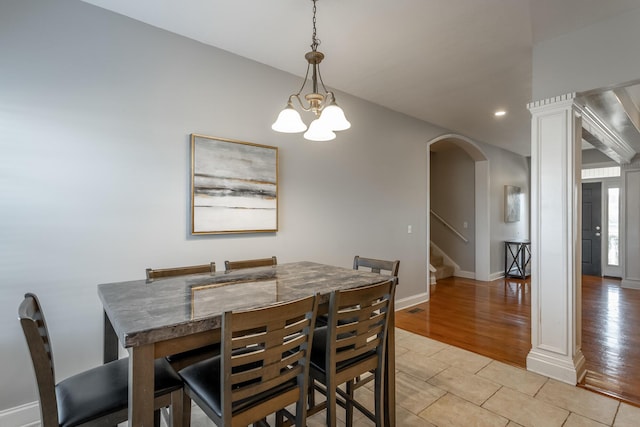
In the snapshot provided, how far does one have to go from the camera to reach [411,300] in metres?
4.55

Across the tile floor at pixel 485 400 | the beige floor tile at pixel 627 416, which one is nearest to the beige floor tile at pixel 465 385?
the tile floor at pixel 485 400

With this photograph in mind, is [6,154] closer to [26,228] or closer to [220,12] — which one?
[26,228]

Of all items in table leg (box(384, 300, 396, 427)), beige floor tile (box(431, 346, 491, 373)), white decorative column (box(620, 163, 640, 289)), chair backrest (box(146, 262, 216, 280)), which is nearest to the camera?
table leg (box(384, 300, 396, 427))

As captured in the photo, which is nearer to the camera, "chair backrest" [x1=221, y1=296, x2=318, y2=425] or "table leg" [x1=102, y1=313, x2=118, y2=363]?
"chair backrest" [x1=221, y1=296, x2=318, y2=425]

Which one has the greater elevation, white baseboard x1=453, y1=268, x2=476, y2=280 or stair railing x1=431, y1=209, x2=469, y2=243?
stair railing x1=431, y1=209, x2=469, y2=243

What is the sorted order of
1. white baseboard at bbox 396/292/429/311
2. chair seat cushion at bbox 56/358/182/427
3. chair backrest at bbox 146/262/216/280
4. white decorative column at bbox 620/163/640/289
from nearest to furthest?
chair seat cushion at bbox 56/358/182/427, chair backrest at bbox 146/262/216/280, white baseboard at bbox 396/292/429/311, white decorative column at bbox 620/163/640/289

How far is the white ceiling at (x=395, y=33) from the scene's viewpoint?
2.19 metres

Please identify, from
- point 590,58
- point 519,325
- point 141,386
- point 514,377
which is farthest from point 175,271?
point 519,325

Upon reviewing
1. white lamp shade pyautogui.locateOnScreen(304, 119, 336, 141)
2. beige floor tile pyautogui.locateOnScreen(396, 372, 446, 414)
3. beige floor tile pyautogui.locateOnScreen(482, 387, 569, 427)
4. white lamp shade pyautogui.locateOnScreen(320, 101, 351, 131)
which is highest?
white lamp shade pyautogui.locateOnScreen(320, 101, 351, 131)

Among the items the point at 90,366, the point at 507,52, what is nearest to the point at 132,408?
the point at 90,366

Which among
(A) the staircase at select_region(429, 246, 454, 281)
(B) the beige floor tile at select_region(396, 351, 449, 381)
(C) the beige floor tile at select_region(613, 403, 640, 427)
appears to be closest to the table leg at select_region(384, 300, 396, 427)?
(B) the beige floor tile at select_region(396, 351, 449, 381)

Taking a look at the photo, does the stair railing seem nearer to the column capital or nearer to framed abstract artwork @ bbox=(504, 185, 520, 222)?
framed abstract artwork @ bbox=(504, 185, 520, 222)

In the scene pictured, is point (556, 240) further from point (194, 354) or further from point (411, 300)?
point (194, 354)

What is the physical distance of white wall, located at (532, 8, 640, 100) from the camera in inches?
89.1
